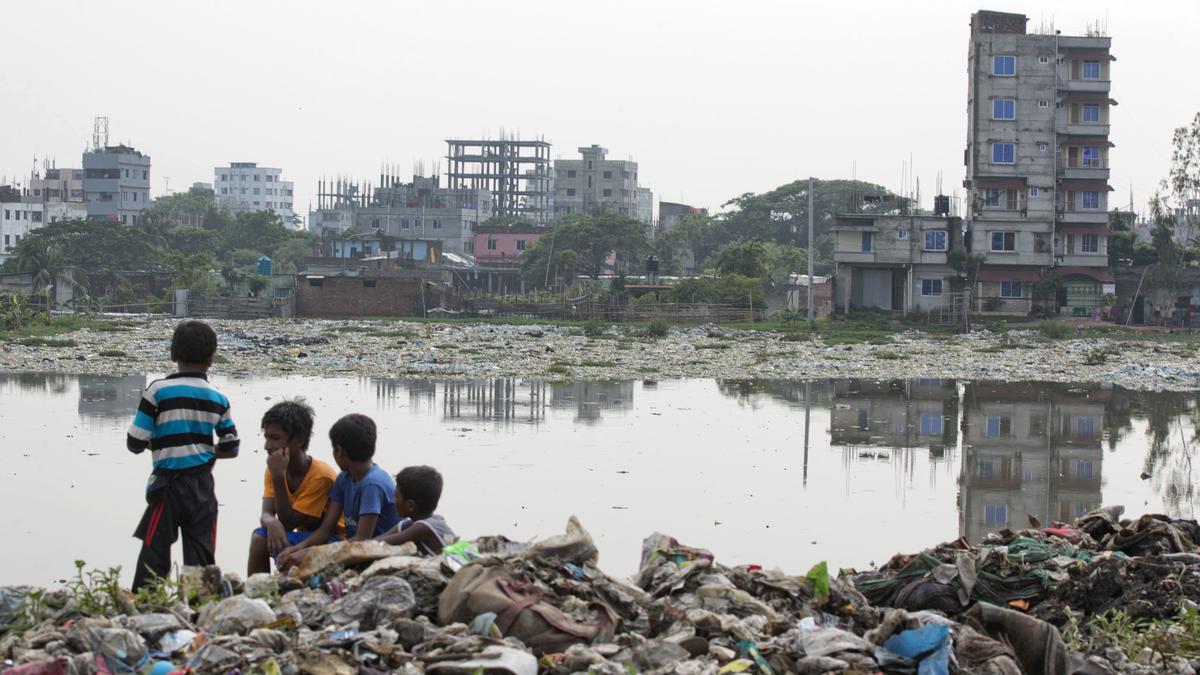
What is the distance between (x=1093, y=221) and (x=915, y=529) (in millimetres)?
46674

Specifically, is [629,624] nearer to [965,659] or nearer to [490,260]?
[965,659]

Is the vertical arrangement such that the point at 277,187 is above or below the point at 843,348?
above

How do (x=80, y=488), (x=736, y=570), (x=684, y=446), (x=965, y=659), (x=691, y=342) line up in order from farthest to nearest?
(x=691, y=342) → (x=684, y=446) → (x=80, y=488) → (x=736, y=570) → (x=965, y=659)

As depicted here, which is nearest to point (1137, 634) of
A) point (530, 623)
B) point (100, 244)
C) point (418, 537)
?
point (530, 623)

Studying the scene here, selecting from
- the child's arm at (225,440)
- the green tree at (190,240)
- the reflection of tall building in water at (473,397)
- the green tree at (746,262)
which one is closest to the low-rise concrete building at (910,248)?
the green tree at (746,262)

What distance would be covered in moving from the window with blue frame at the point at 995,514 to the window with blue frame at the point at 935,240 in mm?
42483

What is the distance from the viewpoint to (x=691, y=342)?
40.2 meters

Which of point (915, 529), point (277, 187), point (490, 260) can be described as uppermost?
point (277, 187)

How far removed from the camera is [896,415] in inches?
856

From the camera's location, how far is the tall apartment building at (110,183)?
325 ft

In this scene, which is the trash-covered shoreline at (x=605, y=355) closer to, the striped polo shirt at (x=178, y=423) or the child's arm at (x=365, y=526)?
the child's arm at (x=365, y=526)

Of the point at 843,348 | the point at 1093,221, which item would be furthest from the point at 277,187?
the point at 843,348

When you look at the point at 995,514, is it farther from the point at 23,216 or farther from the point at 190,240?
the point at 23,216

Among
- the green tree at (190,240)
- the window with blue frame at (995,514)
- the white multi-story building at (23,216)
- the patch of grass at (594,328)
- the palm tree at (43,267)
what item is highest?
the white multi-story building at (23,216)
